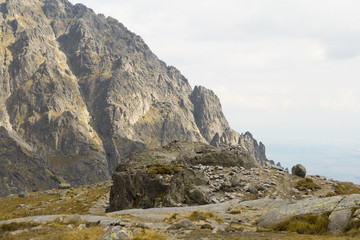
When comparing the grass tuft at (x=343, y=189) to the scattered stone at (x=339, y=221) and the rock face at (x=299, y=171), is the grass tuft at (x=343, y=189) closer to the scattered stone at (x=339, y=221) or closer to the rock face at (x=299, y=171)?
the rock face at (x=299, y=171)

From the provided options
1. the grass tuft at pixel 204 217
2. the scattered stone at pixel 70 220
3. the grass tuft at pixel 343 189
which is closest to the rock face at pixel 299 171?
the grass tuft at pixel 343 189

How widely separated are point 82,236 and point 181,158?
94.1 feet

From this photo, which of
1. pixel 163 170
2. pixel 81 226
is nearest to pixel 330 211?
pixel 81 226

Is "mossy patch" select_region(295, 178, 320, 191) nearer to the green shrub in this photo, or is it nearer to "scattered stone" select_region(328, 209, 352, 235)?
the green shrub

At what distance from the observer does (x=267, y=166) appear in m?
39.7

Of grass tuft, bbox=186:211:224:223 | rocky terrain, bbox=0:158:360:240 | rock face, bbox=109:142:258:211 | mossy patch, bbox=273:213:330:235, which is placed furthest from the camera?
rock face, bbox=109:142:258:211

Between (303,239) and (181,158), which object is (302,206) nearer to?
(303,239)

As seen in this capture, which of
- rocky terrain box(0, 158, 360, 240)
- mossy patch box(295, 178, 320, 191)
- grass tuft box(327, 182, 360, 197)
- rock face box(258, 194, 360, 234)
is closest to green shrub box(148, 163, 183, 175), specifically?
rocky terrain box(0, 158, 360, 240)

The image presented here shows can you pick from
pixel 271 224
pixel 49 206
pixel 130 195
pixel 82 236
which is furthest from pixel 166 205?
pixel 49 206

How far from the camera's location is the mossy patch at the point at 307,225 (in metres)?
16.0

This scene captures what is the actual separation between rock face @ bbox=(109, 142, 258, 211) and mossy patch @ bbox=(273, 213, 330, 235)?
495 inches

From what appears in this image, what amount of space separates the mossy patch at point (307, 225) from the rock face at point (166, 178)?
495 inches

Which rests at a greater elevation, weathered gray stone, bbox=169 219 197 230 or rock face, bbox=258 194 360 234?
rock face, bbox=258 194 360 234

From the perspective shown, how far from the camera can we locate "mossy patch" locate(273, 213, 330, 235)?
52.5 feet
